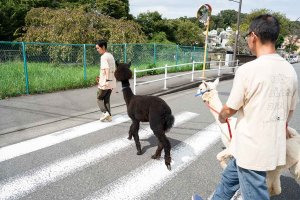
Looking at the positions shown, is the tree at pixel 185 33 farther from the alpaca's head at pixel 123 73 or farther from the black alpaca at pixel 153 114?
the black alpaca at pixel 153 114

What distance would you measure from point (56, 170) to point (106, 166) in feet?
2.48

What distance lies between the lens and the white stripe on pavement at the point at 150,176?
342 centimetres

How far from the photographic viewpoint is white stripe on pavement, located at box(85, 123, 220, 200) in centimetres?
342

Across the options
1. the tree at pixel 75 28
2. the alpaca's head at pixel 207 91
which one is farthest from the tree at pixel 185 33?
the alpaca's head at pixel 207 91

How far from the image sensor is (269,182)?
242 cm

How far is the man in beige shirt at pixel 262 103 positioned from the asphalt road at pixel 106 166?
153 centimetres

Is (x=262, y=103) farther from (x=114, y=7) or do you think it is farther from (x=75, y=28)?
(x=114, y=7)

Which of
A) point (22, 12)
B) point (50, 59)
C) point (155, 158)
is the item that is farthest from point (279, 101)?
point (22, 12)

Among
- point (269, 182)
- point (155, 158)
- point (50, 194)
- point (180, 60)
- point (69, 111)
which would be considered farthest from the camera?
point (180, 60)

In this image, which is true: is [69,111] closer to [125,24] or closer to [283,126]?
[283,126]

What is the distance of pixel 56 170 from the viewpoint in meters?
4.03

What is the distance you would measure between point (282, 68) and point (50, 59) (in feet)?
39.8

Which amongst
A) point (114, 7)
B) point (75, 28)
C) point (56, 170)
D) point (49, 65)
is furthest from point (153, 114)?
point (114, 7)

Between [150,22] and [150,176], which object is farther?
[150,22]
